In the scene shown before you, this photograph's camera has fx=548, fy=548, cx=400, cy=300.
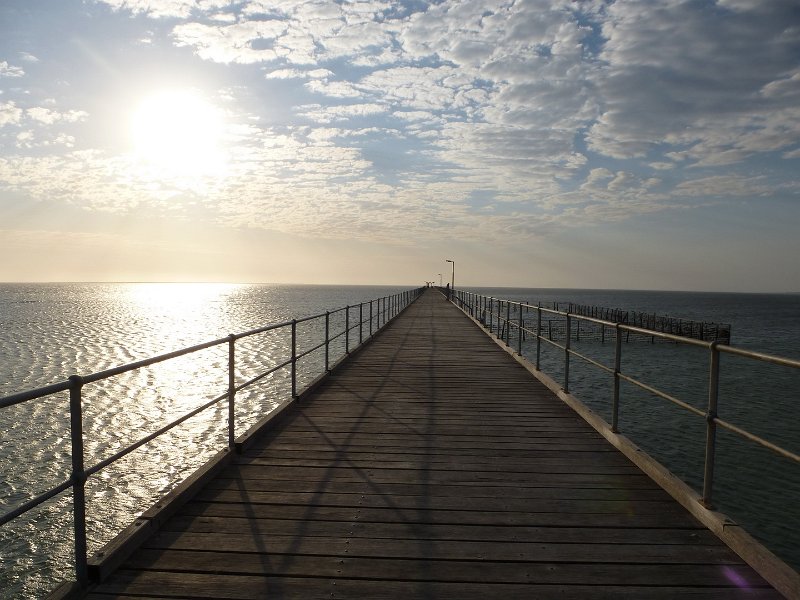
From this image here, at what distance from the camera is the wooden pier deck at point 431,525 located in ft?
9.57

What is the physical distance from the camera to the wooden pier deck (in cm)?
292

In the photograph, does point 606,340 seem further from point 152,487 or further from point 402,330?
point 152,487

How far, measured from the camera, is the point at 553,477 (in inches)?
179

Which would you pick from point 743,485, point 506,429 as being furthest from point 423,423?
point 743,485

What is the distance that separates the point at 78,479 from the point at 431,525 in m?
2.10

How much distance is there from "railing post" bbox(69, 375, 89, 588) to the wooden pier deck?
14cm

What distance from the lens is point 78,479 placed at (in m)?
2.76

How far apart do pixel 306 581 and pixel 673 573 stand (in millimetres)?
2016

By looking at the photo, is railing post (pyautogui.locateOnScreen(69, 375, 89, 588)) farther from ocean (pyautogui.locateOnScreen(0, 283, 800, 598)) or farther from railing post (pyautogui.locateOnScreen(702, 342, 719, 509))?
ocean (pyautogui.locateOnScreen(0, 283, 800, 598))

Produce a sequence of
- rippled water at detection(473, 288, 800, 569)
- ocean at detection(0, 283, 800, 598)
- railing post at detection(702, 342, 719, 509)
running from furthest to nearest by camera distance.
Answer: rippled water at detection(473, 288, 800, 569) → ocean at detection(0, 283, 800, 598) → railing post at detection(702, 342, 719, 509)

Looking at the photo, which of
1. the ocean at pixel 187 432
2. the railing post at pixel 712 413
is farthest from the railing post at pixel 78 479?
the ocean at pixel 187 432

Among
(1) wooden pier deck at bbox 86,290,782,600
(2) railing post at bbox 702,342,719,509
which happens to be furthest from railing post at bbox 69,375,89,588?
(2) railing post at bbox 702,342,719,509

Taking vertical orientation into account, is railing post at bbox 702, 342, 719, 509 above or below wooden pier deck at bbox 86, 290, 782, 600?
above

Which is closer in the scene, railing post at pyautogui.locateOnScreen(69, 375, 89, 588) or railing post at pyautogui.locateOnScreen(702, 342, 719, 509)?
railing post at pyautogui.locateOnScreen(69, 375, 89, 588)
